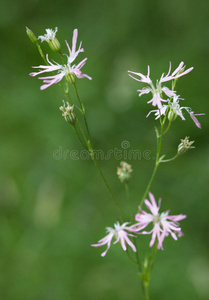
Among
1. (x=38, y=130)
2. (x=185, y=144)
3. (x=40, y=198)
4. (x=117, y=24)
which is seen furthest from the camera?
(x=117, y=24)

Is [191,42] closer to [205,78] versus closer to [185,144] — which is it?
[205,78]

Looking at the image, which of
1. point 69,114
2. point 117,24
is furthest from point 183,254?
point 117,24

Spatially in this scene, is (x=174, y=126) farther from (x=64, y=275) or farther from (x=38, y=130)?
(x=64, y=275)

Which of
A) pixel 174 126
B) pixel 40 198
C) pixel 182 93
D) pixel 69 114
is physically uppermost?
pixel 182 93

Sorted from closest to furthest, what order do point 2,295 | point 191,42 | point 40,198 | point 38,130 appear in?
point 2,295
point 40,198
point 38,130
point 191,42

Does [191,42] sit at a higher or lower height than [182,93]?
higher

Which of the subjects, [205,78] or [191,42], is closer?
[205,78]
